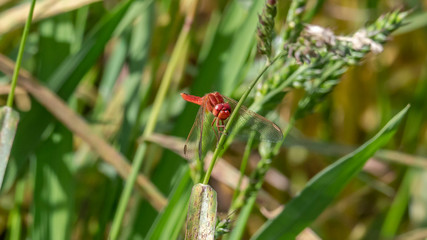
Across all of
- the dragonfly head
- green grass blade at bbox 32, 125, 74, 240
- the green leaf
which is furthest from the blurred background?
the dragonfly head

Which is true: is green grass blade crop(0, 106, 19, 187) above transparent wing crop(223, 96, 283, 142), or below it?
below

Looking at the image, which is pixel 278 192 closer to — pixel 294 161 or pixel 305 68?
pixel 294 161

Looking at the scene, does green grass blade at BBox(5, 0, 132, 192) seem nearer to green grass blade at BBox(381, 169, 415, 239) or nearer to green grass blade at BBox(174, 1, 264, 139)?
green grass blade at BBox(174, 1, 264, 139)

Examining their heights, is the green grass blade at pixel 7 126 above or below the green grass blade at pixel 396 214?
above

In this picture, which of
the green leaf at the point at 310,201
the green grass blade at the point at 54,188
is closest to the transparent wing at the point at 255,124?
the green leaf at the point at 310,201

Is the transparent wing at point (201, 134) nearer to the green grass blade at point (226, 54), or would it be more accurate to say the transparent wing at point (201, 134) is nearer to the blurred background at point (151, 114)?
the blurred background at point (151, 114)

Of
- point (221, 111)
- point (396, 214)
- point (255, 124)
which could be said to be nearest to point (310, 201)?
point (255, 124)
